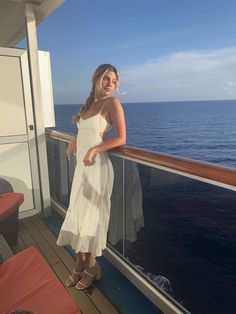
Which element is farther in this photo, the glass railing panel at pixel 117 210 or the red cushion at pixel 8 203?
the red cushion at pixel 8 203

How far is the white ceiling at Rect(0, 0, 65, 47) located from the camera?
269cm

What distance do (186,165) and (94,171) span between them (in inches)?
26.6

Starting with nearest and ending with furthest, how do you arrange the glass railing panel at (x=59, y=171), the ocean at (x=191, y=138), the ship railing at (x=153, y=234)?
the ship railing at (x=153, y=234), the glass railing panel at (x=59, y=171), the ocean at (x=191, y=138)

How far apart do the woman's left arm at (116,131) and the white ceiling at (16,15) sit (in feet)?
5.50

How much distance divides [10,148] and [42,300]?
6.89ft

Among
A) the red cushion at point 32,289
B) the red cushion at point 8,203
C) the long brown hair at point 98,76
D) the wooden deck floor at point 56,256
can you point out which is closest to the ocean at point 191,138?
the wooden deck floor at point 56,256

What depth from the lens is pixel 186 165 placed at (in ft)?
4.42

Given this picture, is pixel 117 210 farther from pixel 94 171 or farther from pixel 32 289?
pixel 32 289

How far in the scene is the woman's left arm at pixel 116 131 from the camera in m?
1.64

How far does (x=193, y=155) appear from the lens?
3438 cm

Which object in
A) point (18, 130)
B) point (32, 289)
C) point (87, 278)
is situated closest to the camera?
point (32, 289)

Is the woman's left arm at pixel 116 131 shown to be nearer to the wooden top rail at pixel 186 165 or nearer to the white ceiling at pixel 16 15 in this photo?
the wooden top rail at pixel 186 165

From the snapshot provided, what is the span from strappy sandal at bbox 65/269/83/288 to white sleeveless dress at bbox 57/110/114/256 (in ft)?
0.85

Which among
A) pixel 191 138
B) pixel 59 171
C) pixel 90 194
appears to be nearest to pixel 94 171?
pixel 90 194
